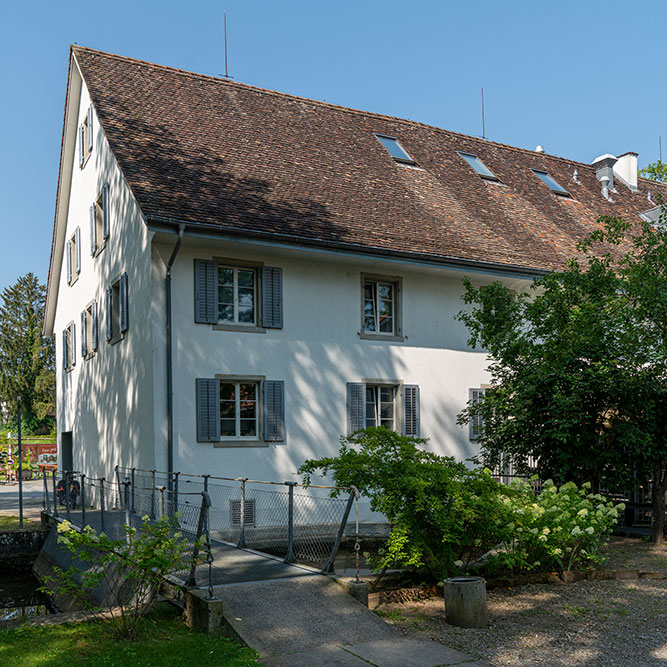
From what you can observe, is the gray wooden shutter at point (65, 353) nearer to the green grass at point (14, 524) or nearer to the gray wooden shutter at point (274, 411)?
the green grass at point (14, 524)

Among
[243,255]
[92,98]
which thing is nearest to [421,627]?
[243,255]

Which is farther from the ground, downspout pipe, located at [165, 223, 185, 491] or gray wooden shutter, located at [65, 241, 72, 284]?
gray wooden shutter, located at [65, 241, 72, 284]

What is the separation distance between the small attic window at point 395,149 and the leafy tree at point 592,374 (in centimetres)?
835

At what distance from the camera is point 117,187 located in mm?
17203

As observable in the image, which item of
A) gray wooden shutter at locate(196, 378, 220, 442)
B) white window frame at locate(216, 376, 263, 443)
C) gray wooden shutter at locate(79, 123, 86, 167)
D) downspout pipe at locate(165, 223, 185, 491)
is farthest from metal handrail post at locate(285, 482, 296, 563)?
gray wooden shutter at locate(79, 123, 86, 167)

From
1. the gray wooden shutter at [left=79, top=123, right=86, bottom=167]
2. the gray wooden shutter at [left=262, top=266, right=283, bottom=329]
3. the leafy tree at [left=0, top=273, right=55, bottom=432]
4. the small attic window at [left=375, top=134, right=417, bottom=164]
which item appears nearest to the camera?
the gray wooden shutter at [left=262, top=266, right=283, bottom=329]

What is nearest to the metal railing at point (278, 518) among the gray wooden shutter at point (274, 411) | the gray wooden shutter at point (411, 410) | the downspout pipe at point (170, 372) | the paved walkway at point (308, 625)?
the paved walkway at point (308, 625)

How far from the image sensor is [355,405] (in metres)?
16.7

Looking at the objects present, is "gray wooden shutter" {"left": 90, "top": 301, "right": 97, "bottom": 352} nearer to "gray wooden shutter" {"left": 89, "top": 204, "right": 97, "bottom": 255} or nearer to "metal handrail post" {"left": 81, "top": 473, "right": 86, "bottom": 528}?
"gray wooden shutter" {"left": 89, "top": 204, "right": 97, "bottom": 255}

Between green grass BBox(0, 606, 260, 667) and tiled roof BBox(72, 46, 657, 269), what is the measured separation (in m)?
8.50

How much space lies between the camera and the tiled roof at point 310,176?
52.3ft

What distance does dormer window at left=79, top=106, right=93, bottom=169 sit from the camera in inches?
779

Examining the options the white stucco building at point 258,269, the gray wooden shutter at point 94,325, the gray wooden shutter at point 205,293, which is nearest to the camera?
the white stucco building at point 258,269

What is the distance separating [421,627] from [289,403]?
335 inches
